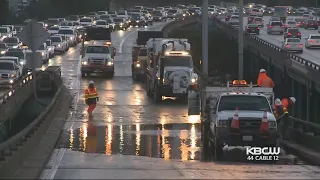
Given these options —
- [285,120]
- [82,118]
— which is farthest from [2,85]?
[285,120]

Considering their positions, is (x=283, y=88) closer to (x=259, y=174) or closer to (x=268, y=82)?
(x=268, y=82)

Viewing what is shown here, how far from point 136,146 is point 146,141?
3.84 feet

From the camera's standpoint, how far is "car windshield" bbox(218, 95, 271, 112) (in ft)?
71.4

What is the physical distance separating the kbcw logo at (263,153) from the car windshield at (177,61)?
16.6m

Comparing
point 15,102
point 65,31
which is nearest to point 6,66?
point 15,102

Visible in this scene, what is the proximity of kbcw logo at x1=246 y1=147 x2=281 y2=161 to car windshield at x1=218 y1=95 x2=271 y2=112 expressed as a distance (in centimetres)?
107

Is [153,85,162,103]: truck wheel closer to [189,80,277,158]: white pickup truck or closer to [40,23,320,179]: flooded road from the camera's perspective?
[40,23,320,179]: flooded road

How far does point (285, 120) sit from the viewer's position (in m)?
24.3

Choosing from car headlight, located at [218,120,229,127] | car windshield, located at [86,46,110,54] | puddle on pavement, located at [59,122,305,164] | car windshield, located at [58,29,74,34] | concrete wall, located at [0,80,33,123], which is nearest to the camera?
car headlight, located at [218,120,229,127]

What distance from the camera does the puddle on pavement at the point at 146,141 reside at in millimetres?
21750

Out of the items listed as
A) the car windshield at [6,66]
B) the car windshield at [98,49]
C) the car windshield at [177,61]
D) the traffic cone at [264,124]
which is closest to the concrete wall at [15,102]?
the car windshield at [6,66]

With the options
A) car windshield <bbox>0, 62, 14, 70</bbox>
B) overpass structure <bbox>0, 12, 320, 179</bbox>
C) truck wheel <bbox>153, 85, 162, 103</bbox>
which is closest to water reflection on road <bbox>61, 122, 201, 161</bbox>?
overpass structure <bbox>0, 12, 320, 179</bbox>

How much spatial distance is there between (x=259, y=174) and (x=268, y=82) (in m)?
11.0

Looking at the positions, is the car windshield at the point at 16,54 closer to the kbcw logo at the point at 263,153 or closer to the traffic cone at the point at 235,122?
the kbcw logo at the point at 263,153
